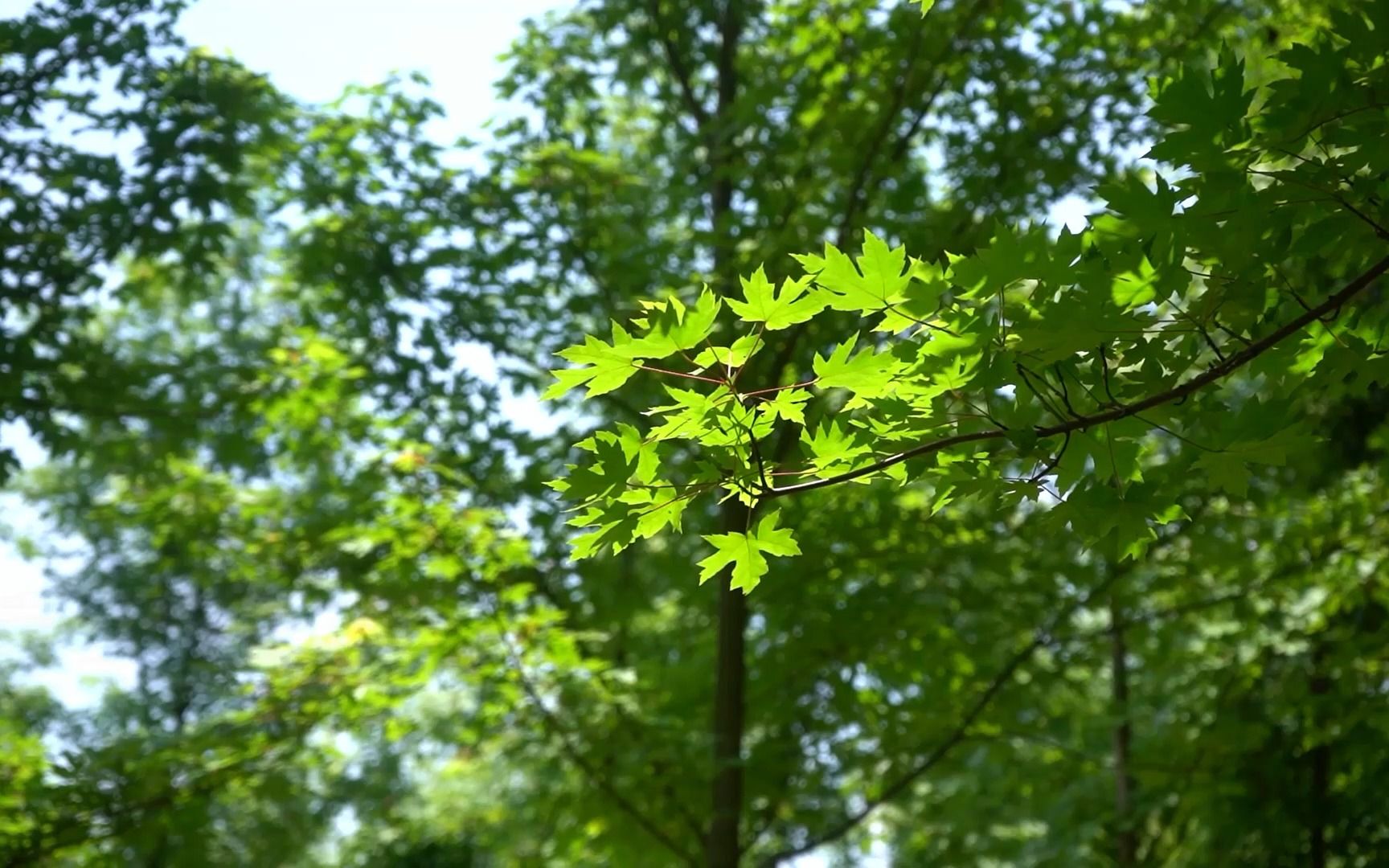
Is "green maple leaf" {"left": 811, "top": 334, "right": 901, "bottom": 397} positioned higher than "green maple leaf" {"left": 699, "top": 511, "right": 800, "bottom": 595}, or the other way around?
"green maple leaf" {"left": 811, "top": 334, "right": 901, "bottom": 397}

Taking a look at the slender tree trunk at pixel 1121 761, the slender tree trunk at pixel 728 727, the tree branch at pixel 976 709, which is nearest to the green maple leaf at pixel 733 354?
the slender tree trunk at pixel 728 727

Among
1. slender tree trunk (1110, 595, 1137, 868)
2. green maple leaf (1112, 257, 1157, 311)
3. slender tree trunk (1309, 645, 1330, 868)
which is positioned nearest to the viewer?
green maple leaf (1112, 257, 1157, 311)

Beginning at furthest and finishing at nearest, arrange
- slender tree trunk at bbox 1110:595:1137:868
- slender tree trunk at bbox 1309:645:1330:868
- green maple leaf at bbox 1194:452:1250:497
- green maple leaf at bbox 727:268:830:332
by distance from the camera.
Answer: slender tree trunk at bbox 1110:595:1137:868, slender tree trunk at bbox 1309:645:1330:868, green maple leaf at bbox 1194:452:1250:497, green maple leaf at bbox 727:268:830:332

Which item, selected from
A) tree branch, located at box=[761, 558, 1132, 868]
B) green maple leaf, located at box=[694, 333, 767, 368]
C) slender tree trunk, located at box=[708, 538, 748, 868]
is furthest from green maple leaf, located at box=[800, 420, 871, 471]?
tree branch, located at box=[761, 558, 1132, 868]

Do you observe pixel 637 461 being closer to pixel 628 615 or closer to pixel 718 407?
pixel 718 407

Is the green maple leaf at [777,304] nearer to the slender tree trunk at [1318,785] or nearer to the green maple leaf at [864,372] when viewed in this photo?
the green maple leaf at [864,372]

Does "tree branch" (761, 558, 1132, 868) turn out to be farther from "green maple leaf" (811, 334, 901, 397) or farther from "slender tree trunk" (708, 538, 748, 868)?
"green maple leaf" (811, 334, 901, 397)

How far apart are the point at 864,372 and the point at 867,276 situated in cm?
18

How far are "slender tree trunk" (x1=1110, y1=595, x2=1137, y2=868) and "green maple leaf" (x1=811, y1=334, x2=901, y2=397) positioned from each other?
419 cm

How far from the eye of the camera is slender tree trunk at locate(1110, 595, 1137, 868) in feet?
18.8

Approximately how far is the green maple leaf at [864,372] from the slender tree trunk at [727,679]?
8.61ft

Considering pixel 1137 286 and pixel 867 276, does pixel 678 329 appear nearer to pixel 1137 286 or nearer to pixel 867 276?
pixel 867 276

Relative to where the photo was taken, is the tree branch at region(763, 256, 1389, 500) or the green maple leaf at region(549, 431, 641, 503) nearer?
the tree branch at region(763, 256, 1389, 500)

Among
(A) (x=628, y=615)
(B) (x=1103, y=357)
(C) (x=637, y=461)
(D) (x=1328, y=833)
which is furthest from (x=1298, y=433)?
(D) (x=1328, y=833)
